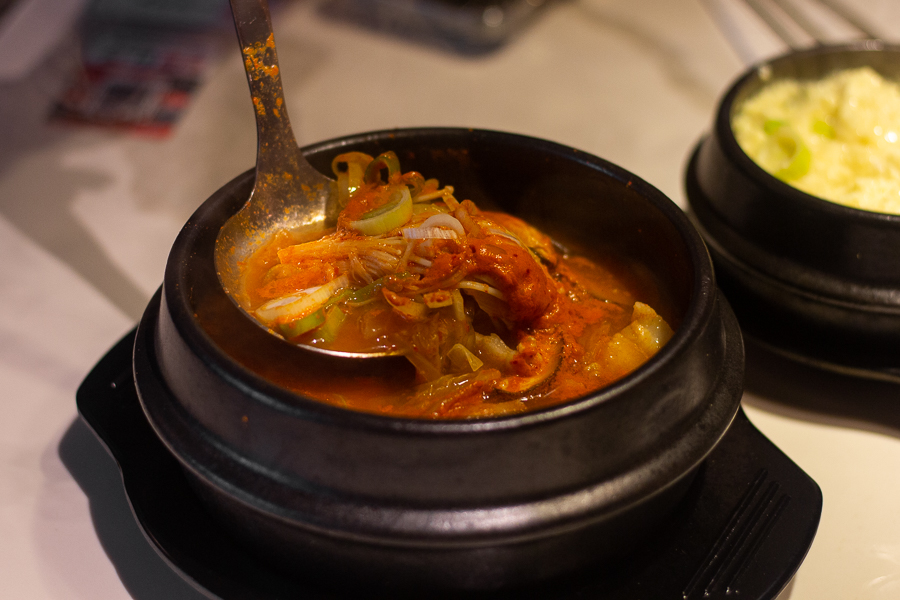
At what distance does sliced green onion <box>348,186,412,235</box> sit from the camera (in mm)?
1455

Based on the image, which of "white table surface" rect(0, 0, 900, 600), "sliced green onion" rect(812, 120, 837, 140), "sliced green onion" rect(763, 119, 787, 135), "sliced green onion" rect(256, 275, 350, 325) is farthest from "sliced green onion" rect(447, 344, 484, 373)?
"sliced green onion" rect(812, 120, 837, 140)

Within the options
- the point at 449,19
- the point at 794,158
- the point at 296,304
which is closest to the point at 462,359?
the point at 296,304

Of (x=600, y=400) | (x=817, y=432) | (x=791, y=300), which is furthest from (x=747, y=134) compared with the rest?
(x=600, y=400)

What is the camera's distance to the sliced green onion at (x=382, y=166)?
1643 millimetres

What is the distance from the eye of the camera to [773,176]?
1868mm

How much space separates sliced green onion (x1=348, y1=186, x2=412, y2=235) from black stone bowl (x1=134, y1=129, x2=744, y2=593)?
0.28m

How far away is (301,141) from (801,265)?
6.68ft

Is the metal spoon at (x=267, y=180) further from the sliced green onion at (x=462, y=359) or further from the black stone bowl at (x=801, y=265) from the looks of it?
the black stone bowl at (x=801, y=265)

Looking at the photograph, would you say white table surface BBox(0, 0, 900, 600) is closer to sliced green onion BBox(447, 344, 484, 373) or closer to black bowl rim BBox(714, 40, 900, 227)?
black bowl rim BBox(714, 40, 900, 227)

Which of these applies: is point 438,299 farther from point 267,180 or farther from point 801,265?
point 801,265

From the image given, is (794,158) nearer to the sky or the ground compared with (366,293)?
nearer to the ground

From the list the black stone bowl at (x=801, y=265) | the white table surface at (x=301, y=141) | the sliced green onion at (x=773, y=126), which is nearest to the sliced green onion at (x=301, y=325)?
the white table surface at (x=301, y=141)

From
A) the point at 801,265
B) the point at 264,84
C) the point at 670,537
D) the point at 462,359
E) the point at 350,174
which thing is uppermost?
the point at 264,84

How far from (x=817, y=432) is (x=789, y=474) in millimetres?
459
